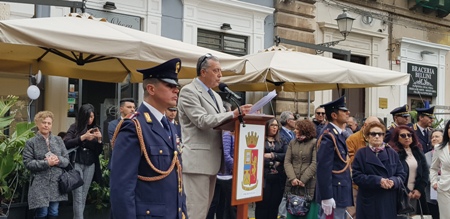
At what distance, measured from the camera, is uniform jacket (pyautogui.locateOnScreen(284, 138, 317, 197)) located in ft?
26.1

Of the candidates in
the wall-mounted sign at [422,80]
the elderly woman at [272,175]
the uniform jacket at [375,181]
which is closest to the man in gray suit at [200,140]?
the uniform jacket at [375,181]

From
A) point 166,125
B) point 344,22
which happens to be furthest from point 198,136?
point 344,22

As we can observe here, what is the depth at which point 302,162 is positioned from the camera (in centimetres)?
809

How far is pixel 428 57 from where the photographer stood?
19.3 m

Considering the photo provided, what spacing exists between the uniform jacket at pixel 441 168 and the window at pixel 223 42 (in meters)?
6.97

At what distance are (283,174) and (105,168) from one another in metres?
2.64

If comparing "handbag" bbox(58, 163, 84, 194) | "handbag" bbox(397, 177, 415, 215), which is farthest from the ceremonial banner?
"handbag" bbox(58, 163, 84, 194)

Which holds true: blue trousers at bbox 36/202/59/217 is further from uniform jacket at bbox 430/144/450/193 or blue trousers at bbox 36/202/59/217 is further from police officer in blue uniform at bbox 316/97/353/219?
uniform jacket at bbox 430/144/450/193

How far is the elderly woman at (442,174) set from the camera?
7.62m

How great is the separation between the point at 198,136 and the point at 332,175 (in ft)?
7.91

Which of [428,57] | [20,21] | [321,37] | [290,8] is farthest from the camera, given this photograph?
[428,57]

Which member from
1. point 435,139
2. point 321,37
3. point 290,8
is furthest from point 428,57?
point 435,139

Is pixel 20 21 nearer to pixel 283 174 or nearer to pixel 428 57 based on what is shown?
pixel 283 174

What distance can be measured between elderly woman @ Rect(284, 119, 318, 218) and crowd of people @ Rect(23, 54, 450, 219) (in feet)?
0.05
